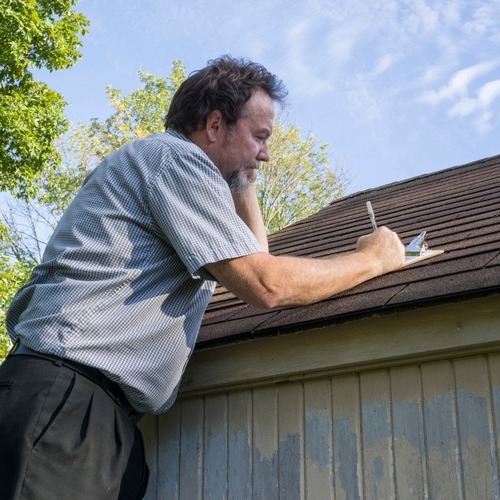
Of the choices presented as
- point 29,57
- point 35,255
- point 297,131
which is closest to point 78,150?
point 35,255

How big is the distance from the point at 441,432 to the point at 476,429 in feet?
0.46

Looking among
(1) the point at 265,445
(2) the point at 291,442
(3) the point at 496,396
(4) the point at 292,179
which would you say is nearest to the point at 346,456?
(2) the point at 291,442

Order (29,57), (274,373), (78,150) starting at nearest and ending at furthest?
(274,373) → (29,57) → (78,150)

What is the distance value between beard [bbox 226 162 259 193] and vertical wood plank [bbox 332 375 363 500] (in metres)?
0.94

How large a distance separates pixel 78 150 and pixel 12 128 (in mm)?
14803

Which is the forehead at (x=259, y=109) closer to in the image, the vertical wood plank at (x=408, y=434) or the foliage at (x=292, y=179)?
the vertical wood plank at (x=408, y=434)

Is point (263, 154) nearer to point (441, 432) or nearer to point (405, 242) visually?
point (441, 432)

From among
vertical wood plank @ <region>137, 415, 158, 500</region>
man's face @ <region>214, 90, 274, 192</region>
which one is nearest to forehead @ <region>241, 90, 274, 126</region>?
man's face @ <region>214, 90, 274, 192</region>

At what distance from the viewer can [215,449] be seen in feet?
12.5

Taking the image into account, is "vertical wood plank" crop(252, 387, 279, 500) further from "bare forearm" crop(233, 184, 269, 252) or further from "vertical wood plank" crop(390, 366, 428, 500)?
"bare forearm" crop(233, 184, 269, 252)

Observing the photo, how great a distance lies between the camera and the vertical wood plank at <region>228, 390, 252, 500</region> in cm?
365

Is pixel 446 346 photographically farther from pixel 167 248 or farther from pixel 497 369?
pixel 167 248

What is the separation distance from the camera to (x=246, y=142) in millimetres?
3172

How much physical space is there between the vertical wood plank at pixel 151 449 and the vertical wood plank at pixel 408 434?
1.41 metres
